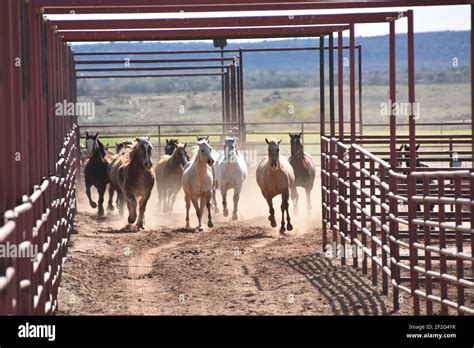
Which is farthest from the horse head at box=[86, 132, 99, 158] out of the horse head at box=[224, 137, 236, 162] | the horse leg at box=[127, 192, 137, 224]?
the horse leg at box=[127, 192, 137, 224]

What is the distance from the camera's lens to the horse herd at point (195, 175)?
1775cm

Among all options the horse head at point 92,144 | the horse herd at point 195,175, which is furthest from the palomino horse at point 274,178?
the horse head at point 92,144

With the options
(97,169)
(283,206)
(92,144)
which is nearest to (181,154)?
(97,169)

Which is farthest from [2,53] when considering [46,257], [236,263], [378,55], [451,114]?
[378,55]

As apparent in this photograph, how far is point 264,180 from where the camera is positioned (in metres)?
17.9

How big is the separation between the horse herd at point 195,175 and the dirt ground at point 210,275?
0.55m

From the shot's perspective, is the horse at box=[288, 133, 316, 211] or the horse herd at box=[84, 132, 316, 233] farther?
the horse at box=[288, 133, 316, 211]

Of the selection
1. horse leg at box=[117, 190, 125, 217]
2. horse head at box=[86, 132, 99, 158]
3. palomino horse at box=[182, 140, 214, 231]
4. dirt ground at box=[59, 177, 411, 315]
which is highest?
horse head at box=[86, 132, 99, 158]

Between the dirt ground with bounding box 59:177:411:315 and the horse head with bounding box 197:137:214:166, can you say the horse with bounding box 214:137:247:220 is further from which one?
the horse head with bounding box 197:137:214:166

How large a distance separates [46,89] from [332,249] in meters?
4.91

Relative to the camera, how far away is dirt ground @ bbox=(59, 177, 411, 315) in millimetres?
10203

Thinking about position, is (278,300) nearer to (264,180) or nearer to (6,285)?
(6,285)

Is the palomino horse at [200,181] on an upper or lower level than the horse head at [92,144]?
lower

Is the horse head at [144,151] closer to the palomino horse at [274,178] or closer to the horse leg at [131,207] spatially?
the horse leg at [131,207]
